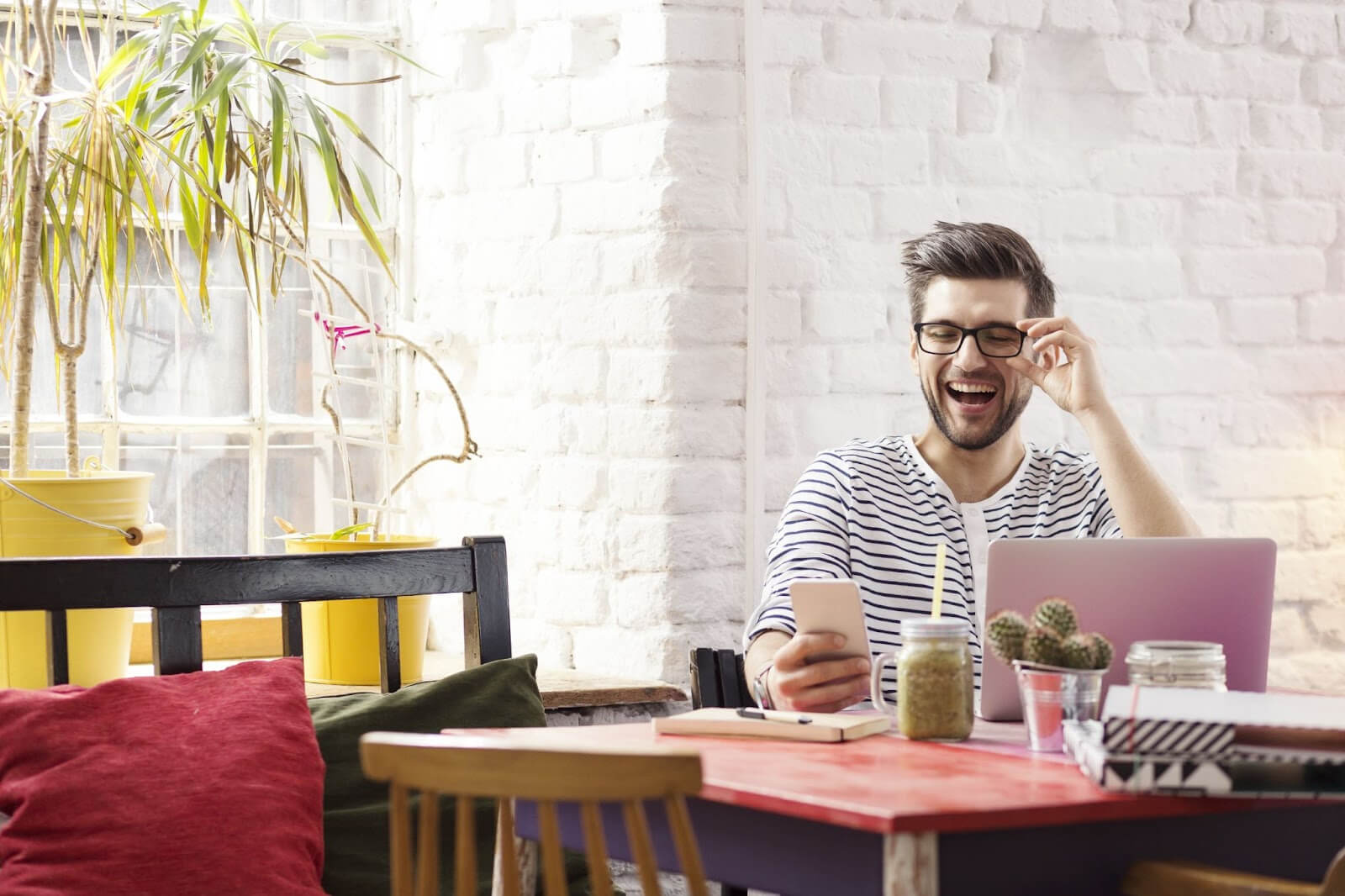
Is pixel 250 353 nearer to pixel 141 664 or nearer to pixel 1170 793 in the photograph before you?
pixel 141 664

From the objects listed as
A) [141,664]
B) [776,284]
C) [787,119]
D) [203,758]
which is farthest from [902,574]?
[141,664]

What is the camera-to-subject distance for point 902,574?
227cm

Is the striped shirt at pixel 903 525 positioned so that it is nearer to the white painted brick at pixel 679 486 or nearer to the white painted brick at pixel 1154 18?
the white painted brick at pixel 679 486

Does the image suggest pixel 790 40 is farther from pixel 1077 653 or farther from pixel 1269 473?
pixel 1077 653

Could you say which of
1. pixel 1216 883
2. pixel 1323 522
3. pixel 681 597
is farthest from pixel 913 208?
pixel 1216 883

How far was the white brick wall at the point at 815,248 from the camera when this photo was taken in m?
2.56

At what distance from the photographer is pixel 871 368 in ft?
8.73

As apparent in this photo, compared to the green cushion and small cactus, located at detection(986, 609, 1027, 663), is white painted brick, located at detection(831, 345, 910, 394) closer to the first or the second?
the green cushion

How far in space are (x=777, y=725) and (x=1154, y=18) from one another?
5.97ft

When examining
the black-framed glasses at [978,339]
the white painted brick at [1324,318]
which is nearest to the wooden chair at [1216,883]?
the black-framed glasses at [978,339]

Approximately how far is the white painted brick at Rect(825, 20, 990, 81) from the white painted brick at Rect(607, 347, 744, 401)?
51 cm

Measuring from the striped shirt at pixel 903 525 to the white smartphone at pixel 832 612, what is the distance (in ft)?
1.58

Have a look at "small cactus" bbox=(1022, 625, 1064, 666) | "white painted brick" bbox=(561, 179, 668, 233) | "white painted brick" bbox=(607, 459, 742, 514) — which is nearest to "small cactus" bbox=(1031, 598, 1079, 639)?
"small cactus" bbox=(1022, 625, 1064, 666)

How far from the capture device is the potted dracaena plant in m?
2.35
